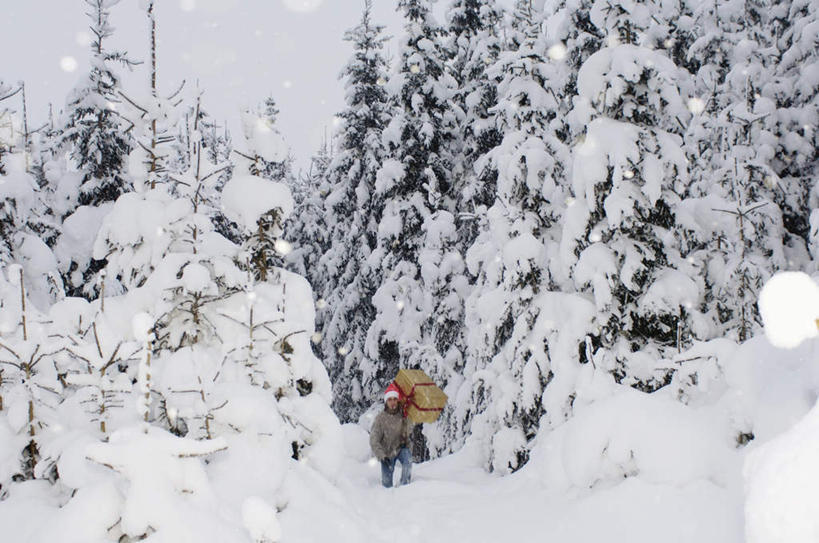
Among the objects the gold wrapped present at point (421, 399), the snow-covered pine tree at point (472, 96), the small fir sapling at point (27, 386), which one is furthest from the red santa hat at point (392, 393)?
the snow-covered pine tree at point (472, 96)

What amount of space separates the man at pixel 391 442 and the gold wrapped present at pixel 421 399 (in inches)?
39.2

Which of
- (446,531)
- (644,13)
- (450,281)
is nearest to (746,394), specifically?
(446,531)

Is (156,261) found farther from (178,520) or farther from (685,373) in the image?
(685,373)

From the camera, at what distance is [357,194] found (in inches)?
836

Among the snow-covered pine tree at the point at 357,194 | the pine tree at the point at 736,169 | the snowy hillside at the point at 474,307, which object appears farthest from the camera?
the snow-covered pine tree at the point at 357,194

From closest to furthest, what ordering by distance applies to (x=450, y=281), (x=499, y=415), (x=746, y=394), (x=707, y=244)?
(x=746, y=394)
(x=499, y=415)
(x=707, y=244)
(x=450, y=281)

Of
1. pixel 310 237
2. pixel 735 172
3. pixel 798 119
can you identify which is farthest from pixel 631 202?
pixel 310 237

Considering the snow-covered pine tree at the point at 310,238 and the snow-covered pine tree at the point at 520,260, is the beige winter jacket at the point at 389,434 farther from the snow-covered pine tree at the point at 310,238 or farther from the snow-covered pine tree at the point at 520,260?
the snow-covered pine tree at the point at 310,238

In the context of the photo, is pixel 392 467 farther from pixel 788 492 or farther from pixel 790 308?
pixel 788 492

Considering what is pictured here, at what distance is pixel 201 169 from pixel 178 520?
4371mm

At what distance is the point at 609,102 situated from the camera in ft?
30.8

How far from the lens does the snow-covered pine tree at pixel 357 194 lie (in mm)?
21438

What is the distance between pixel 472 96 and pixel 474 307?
25.0ft

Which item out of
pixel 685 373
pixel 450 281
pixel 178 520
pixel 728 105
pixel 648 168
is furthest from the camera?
pixel 450 281
